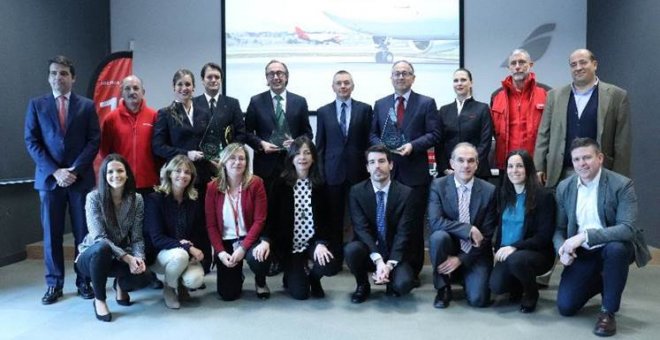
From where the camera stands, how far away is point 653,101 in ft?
14.2

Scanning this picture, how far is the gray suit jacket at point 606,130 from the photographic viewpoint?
3221 mm

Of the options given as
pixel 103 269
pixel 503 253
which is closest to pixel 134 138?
pixel 103 269

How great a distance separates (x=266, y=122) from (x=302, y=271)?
1163 mm

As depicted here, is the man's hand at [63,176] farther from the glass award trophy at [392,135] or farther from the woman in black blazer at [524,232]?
the woman in black blazer at [524,232]

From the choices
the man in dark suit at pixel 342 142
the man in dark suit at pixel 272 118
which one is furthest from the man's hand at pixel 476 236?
the man in dark suit at pixel 272 118

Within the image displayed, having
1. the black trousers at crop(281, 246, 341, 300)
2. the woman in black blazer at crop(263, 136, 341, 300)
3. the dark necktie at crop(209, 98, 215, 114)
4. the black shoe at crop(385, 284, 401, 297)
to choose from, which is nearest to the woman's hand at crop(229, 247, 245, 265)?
the woman in black blazer at crop(263, 136, 341, 300)

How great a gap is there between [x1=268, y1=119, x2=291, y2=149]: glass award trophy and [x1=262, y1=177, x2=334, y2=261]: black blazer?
383mm

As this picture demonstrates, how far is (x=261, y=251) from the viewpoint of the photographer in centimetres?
316

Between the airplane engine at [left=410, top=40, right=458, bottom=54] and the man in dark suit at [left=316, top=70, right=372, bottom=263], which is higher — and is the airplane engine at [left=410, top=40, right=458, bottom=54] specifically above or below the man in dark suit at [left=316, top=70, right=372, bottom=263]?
above

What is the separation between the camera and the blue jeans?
A: 266 cm

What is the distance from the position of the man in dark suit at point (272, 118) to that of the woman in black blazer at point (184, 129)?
36 cm

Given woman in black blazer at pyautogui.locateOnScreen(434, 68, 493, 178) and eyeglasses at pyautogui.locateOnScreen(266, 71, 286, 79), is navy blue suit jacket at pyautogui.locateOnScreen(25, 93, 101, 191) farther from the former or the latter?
woman in black blazer at pyautogui.locateOnScreen(434, 68, 493, 178)

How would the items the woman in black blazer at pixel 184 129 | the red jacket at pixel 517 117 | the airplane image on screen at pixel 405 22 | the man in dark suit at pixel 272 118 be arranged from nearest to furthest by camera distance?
the woman in black blazer at pixel 184 129
the red jacket at pixel 517 117
the man in dark suit at pixel 272 118
the airplane image on screen at pixel 405 22

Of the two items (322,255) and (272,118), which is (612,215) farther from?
(272,118)
